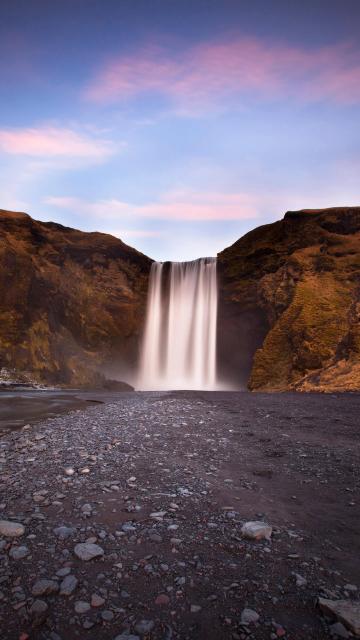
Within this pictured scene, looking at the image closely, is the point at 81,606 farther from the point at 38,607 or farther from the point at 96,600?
the point at 38,607

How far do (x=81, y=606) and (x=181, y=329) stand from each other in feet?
143

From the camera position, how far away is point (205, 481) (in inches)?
221

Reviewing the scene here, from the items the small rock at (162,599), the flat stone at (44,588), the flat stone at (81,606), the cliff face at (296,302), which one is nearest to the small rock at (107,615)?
the flat stone at (81,606)

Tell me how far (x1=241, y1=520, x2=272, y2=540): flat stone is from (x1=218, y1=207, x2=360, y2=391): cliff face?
17173 mm

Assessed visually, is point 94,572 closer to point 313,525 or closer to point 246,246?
point 313,525

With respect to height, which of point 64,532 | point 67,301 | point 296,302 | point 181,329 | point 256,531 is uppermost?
point 67,301

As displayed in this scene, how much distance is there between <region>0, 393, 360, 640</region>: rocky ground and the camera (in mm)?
2742

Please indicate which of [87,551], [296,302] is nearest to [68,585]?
[87,551]

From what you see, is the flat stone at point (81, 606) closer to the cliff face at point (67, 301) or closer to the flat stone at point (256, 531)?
the flat stone at point (256, 531)

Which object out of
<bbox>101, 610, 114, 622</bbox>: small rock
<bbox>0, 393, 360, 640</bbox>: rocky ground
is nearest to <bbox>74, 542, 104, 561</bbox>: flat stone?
<bbox>0, 393, 360, 640</bbox>: rocky ground

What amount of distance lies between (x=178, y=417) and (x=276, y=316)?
81.1 feet

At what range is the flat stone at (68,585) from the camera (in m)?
2.99

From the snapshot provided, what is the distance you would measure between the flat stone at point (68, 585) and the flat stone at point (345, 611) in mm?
2012

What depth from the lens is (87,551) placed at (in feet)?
11.6
